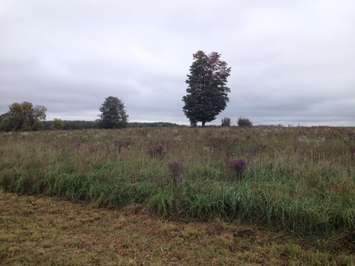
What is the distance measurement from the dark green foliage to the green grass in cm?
4086

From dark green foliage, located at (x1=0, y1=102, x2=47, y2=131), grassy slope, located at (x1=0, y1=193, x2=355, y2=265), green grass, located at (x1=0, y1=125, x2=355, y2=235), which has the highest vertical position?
dark green foliage, located at (x1=0, y1=102, x2=47, y2=131)

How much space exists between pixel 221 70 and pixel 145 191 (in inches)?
1148

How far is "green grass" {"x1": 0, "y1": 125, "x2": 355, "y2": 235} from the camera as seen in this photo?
488 centimetres

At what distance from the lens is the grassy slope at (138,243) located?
381cm

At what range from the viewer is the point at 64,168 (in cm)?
741

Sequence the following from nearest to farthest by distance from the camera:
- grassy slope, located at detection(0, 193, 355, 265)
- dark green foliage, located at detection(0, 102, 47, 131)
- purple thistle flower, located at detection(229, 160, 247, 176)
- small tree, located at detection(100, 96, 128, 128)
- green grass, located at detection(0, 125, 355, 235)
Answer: grassy slope, located at detection(0, 193, 355, 265) → green grass, located at detection(0, 125, 355, 235) → purple thistle flower, located at detection(229, 160, 247, 176) → small tree, located at detection(100, 96, 128, 128) → dark green foliage, located at detection(0, 102, 47, 131)

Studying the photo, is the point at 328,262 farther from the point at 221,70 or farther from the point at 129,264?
the point at 221,70

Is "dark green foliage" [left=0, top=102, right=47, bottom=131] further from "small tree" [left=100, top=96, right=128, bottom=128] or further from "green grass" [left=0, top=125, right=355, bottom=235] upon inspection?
"green grass" [left=0, top=125, right=355, bottom=235]

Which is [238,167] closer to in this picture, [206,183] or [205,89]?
[206,183]

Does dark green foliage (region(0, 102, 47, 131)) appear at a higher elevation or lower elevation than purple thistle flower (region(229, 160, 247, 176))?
higher

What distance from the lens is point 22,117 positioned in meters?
53.3

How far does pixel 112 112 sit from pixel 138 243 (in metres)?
41.2

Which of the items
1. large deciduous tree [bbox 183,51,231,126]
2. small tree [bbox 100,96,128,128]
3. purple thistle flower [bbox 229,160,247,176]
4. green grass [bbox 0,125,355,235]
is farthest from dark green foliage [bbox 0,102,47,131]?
purple thistle flower [bbox 229,160,247,176]

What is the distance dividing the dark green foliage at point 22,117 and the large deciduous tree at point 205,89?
25.1 m
